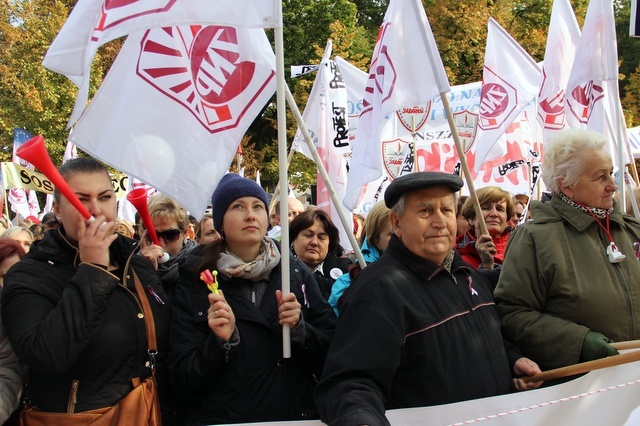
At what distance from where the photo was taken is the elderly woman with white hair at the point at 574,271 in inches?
114

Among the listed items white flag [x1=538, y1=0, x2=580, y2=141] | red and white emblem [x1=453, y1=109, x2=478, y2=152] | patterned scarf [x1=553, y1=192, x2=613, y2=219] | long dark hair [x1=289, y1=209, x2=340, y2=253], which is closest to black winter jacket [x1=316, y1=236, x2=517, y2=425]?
patterned scarf [x1=553, y1=192, x2=613, y2=219]

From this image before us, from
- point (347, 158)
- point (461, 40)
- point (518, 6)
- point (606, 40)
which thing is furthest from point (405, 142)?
point (518, 6)

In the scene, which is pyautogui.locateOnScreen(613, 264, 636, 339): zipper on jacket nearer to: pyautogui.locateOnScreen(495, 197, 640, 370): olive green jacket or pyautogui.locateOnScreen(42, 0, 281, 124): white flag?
pyautogui.locateOnScreen(495, 197, 640, 370): olive green jacket

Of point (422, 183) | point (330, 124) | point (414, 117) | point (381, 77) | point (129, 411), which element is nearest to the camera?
point (422, 183)

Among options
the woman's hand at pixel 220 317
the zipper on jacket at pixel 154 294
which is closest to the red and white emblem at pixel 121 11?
the zipper on jacket at pixel 154 294

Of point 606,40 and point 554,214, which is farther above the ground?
point 606,40

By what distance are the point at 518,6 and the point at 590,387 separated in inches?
1118

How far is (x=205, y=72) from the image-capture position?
3.21 m

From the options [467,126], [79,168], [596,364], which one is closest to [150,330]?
[79,168]

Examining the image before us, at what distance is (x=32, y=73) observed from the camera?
20.5m

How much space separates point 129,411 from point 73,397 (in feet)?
0.72

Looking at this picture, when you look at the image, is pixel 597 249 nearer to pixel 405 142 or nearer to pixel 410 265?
pixel 410 265

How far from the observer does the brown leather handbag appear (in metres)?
2.61

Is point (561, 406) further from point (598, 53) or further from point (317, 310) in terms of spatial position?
point (598, 53)
